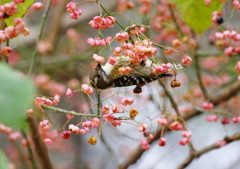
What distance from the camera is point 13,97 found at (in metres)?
0.56

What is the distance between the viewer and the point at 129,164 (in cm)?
203

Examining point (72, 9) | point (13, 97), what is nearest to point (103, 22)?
point (72, 9)

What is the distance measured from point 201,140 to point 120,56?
268 cm

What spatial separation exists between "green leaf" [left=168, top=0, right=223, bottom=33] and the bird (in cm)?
42

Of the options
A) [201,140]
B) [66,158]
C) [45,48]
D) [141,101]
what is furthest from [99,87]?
[201,140]

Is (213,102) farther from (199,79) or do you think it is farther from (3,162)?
(3,162)

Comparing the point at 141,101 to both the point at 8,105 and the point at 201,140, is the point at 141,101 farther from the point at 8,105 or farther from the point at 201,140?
the point at 8,105

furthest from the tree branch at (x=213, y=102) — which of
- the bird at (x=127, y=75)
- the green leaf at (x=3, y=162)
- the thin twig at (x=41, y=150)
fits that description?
the green leaf at (x=3, y=162)

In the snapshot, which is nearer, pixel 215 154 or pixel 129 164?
pixel 129 164

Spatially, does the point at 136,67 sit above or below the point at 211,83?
above

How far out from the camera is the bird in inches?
50.2

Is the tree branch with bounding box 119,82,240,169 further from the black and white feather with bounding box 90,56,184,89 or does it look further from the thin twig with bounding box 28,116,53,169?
the black and white feather with bounding box 90,56,184,89

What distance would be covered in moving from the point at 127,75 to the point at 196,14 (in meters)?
0.54

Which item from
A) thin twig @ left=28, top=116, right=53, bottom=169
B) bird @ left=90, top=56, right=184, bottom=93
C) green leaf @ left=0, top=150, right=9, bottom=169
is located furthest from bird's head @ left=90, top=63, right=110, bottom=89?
green leaf @ left=0, top=150, right=9, bottom=169
